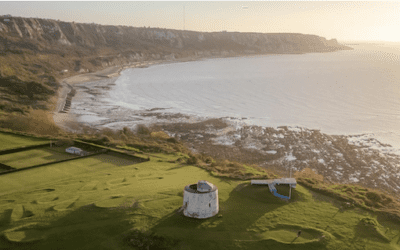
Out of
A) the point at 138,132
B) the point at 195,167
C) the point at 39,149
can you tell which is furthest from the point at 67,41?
the point at 195,167

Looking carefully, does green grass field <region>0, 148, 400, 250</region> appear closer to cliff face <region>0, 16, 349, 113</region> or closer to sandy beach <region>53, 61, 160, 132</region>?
sandy beach <region>53, 61, 160, 132</region>

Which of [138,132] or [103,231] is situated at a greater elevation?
[103,231]

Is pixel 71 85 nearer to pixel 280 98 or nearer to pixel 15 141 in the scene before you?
pixel 280 98

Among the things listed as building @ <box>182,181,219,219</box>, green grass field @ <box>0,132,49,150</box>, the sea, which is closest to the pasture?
building @ <box>182,181,219,219</box>

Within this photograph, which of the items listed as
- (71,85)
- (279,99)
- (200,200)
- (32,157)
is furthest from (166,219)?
(71,85)

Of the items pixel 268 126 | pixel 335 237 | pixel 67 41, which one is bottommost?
pixel 268 126

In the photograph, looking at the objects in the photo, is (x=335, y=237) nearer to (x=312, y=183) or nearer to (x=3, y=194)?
(x=312, y=183)
